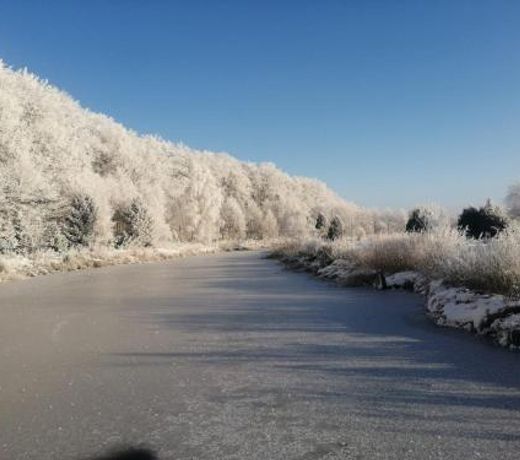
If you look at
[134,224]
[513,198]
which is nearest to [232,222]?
[134,224]

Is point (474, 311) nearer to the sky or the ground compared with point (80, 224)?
nearer to the ground

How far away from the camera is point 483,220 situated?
70.0 ft

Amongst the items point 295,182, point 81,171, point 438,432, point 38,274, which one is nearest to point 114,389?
point 438,432

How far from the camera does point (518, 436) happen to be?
3.80 m

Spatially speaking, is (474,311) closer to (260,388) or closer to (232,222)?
(260,388)

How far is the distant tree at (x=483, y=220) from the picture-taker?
2095cm

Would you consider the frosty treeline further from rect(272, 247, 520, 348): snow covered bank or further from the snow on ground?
the snow on ground

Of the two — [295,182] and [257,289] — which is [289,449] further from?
[295,182]

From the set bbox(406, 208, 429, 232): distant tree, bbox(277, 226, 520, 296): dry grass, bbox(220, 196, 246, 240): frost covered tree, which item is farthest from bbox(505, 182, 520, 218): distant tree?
bbox(220, 196, 246, 240): frost covered tree

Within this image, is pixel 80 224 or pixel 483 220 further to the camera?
Answer: pixel 80 224

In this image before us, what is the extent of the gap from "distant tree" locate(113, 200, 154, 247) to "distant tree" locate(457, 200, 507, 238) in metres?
30.4

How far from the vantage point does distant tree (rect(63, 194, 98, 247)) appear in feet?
127

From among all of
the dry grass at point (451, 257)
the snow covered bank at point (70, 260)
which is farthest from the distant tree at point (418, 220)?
the snow covered bank at point (70, 260)

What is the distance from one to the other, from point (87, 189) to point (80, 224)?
4.51 meters
